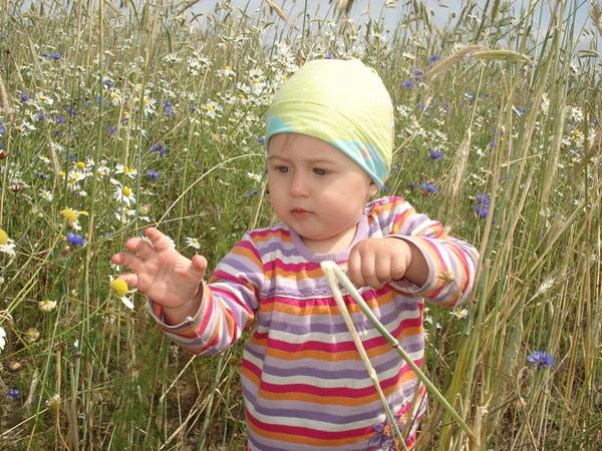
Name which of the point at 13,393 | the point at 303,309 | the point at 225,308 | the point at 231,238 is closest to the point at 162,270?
the point at 225,308

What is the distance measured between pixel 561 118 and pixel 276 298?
1.67 feet

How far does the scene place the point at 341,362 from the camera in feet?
4.35

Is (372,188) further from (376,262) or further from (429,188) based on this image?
(429,188)

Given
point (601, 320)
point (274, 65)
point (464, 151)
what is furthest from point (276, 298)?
point (274, 65)

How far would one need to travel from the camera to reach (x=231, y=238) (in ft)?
7.16

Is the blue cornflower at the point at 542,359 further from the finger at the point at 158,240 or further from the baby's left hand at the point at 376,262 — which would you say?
the finger at the point at 158,240

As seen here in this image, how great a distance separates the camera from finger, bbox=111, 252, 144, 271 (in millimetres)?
1038

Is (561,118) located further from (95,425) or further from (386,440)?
(95,425)

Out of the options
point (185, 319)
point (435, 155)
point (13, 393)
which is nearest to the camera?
point (185, 319)

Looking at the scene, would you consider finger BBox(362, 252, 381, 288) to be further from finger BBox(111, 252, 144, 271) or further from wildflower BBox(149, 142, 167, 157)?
wildflower BBox(149, 142, 167, 157)

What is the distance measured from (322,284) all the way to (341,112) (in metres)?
0.27

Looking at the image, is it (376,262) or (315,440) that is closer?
(376,262)

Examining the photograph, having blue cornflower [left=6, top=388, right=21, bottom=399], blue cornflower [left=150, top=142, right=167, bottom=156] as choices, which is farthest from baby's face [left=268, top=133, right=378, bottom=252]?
blue cornflower [left=150, top=142, right=167, bottom=156]

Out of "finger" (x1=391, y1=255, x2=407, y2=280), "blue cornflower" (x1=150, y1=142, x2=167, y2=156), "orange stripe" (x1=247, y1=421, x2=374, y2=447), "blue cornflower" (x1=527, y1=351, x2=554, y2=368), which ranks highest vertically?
"blue cornflower" (x1=150, y1=142, x2=167, y2=156)
